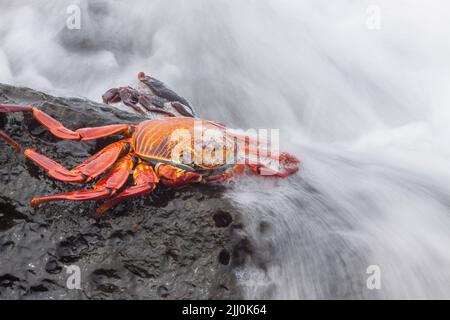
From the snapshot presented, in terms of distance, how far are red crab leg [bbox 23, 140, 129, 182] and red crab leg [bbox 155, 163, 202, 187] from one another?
277 millimetres

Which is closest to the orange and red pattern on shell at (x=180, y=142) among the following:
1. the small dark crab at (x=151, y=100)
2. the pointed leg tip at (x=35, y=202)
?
the pointed leg tip at (x=35, y=202)

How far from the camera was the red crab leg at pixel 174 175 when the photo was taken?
2705 mm

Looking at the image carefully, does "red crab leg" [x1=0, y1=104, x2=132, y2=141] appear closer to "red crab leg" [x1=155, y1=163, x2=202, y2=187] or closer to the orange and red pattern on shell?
the orange and red pattern on shell

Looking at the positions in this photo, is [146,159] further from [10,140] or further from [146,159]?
[10,140]

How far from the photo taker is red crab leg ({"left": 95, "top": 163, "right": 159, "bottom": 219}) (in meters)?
2.53

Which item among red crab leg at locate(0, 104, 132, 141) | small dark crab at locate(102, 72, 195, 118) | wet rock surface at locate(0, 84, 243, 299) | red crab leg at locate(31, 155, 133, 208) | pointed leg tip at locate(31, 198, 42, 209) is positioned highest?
small dark crab at locate(102, 72, 195, 118)

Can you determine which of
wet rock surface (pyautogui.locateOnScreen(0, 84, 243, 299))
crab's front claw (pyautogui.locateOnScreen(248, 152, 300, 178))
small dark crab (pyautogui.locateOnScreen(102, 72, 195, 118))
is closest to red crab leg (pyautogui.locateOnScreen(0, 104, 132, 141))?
wet rock surface (pyautogui.locateOnScreen(0, 84, 243, 299))

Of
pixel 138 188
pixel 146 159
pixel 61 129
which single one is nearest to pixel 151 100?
pixel 61 129

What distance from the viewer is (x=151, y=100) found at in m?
4.43

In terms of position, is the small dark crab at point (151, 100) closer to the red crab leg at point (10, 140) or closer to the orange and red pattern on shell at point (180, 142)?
the orange and red pattern on shell at point (180, 142)

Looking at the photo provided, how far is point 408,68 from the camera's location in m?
7.29

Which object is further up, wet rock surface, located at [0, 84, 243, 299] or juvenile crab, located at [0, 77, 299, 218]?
juvenile crab, located at [0, 77, 299, 218]

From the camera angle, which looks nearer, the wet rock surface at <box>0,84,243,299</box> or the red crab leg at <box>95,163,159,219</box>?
the wet rock surface at <box>0,84,243,299</box>
